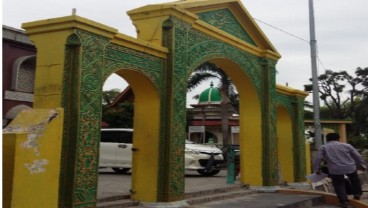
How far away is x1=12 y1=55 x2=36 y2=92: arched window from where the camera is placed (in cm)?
1097

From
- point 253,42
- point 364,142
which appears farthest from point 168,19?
point 364,142

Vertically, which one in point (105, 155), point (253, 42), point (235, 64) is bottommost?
point (105, 155)

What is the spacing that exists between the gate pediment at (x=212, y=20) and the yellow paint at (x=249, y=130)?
91 cm

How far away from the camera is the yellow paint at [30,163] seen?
4762 mm

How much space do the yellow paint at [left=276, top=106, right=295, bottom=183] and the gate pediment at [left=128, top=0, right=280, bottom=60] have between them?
7.19 ft

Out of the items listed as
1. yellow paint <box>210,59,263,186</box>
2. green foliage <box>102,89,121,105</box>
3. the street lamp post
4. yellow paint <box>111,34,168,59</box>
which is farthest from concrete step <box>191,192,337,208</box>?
green foliage <box>102,89,121,105</box>

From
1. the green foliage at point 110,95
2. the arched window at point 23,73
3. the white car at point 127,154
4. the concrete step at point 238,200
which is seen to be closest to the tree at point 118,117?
the green foliage at point 110,95

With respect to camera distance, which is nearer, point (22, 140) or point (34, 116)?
point (22, 140)

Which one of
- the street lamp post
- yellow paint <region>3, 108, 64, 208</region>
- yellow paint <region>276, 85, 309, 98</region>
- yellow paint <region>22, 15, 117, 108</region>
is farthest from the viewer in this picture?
the street lamp post

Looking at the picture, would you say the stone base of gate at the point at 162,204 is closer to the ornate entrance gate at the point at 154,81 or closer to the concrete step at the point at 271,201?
the ornate entrance gate at the point at 154,81

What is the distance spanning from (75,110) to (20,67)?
6.61 m

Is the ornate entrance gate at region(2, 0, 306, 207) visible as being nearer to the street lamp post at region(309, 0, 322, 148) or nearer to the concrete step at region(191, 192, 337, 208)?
the concrete step at region(191, 192, 337, 208)

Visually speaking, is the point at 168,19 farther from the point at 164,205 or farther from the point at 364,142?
the point at 364,142

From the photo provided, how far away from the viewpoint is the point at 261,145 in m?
10.3
